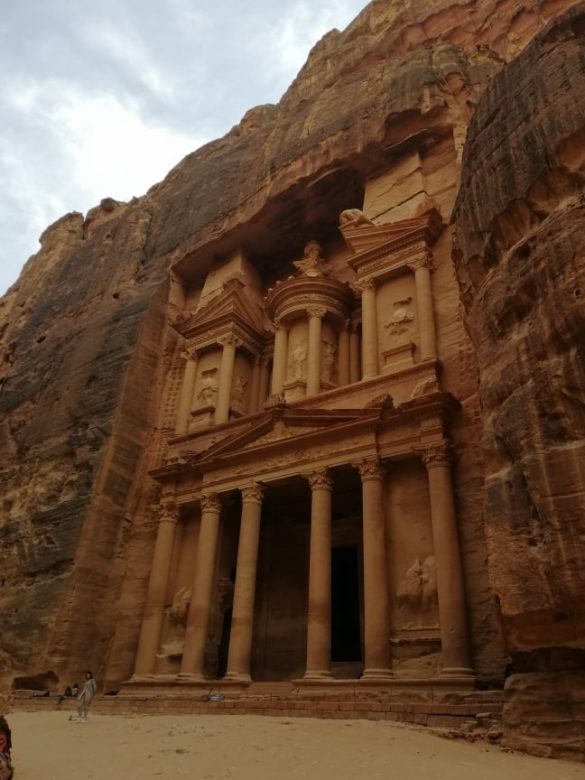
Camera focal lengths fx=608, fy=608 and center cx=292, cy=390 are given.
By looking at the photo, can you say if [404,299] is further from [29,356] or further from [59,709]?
[29,356]

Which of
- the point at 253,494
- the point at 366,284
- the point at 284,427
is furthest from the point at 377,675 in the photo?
the point at 366,284

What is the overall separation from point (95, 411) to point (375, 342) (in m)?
9.32

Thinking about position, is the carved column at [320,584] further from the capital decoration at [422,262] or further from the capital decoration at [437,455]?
the capital decoration at [422,262]

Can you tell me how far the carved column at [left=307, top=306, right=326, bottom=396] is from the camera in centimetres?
1758

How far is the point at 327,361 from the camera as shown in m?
18.7

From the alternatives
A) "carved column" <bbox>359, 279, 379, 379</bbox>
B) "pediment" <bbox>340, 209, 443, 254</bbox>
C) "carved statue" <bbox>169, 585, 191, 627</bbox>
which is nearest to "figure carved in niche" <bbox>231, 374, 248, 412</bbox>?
"carved column" <bbox>359, 279, 379, 379</bbox>

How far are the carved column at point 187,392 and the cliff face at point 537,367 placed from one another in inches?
479

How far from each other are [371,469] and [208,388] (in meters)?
8.27

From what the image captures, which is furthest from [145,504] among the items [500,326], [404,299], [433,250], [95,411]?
[500,326]

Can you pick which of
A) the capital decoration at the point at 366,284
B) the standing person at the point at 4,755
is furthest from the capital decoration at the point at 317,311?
Answer: the standing person at the point at 4,755

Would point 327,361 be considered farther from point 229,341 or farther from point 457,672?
point 457,672

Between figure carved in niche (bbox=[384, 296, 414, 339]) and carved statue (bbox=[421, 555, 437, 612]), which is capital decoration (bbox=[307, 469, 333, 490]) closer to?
carved statue (bbox=[421, 555, 437, 612])

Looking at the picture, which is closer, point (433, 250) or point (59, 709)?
point (59, 709)

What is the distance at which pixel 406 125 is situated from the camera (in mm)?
19000
